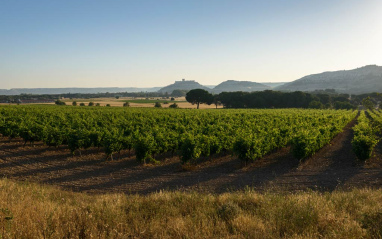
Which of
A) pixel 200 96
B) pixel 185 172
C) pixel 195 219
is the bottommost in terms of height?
pixel 185 172

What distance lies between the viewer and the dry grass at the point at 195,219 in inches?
196

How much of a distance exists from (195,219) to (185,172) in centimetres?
837

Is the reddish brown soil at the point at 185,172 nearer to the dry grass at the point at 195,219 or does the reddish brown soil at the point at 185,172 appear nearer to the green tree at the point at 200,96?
the dry grass at the point at 195,219

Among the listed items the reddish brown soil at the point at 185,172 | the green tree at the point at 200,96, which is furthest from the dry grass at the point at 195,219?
the green tree at the point at 200,96

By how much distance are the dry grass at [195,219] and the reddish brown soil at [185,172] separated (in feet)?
12.5

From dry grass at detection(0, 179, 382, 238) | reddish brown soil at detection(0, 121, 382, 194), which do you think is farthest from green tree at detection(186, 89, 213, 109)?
dry grass at detection(0, 179, 382, 238)

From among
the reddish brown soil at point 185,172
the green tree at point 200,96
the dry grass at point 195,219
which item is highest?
the green tree at point 200,96

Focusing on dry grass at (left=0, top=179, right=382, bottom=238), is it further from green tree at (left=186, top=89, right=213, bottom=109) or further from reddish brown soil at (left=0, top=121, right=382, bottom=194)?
green tree at (left=186, top=89, right=213, bottom=109)

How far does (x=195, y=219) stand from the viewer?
568cm

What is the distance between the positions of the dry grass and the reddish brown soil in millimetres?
3807

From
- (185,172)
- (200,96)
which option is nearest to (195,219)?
(185,172)

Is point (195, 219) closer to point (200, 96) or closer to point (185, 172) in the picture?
point (185, 172)

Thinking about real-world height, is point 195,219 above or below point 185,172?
above

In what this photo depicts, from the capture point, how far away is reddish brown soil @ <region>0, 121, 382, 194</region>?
11.5 m
